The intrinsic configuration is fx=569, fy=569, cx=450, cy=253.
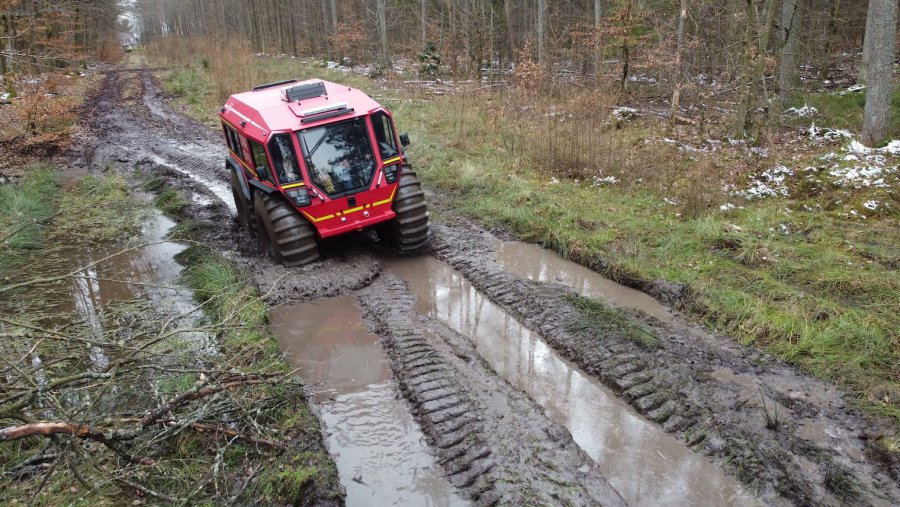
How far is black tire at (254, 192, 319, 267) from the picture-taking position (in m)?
7.12

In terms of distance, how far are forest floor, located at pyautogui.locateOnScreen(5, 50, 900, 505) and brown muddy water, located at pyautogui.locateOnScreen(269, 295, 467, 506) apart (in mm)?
91

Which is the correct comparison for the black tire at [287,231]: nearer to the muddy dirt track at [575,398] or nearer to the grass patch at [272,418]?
the muddy dirt track at [575,398]

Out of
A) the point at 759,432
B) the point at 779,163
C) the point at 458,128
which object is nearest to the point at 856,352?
the point at 759,432

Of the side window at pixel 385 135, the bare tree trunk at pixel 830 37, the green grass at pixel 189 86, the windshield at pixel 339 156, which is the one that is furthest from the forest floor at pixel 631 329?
the green grass at pixel 189 86

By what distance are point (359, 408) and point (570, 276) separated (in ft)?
11.5

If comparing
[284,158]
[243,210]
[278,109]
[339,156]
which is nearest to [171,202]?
[243,210]

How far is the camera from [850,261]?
659 cm

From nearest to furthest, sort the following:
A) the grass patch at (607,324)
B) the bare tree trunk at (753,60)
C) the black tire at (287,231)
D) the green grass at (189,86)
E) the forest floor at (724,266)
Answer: the forest floor at (724,266) → the grass patch at (607,324) → the black tire at (287,231) → the bare tree trunk at (753,60) → the green grass at (189,86)

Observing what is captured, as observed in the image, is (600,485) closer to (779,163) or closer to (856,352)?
(856,352)

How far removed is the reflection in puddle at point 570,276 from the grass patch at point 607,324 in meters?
0.33

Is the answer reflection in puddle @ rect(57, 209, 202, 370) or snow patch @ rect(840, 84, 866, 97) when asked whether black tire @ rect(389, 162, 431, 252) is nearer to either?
reflection in puddle @ rect(57, 209, 202, 370)

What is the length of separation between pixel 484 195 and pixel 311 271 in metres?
3.87

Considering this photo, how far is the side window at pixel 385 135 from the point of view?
7336 millimetres

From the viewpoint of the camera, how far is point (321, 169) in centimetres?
709
